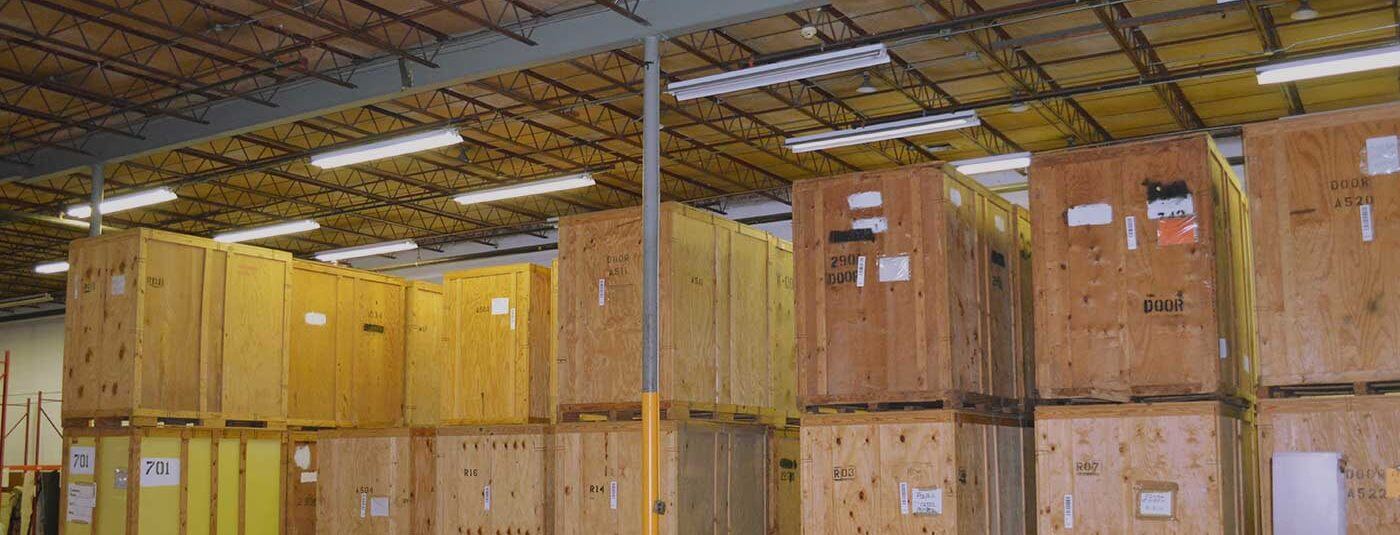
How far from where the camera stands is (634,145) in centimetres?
2466

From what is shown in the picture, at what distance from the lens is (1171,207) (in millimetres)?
9938

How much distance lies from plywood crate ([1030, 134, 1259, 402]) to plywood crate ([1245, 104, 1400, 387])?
448 mm

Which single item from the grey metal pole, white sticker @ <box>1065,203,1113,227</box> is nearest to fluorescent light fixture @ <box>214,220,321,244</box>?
the grey metal pole

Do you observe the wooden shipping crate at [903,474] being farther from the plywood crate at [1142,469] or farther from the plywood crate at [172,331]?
the plywood crate at [172,331]

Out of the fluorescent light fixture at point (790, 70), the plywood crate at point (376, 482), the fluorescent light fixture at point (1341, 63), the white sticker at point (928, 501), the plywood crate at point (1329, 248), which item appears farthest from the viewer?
the fluorescent light fixture at point (1341, 63)

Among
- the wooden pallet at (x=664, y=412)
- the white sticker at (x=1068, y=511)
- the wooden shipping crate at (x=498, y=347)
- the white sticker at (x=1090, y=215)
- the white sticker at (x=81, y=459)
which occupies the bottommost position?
the white sticker at (x=1068, y=511)

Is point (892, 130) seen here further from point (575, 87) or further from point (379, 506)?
point (379, 506)

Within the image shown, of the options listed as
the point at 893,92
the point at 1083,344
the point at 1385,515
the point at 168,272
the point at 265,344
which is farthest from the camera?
the point at 893,92

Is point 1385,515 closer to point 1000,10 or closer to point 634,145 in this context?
point 1000,10

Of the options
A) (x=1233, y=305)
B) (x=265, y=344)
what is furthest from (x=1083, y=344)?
(x=265, y=344)

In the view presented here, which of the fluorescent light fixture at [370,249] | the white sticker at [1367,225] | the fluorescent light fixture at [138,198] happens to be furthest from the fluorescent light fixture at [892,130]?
the fluorescent light fixture at [370,249]

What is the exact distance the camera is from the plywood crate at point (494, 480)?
13477mm

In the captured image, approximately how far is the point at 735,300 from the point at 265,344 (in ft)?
21.0

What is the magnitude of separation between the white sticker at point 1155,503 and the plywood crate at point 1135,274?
74cm
